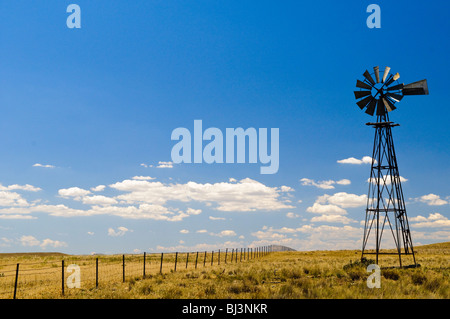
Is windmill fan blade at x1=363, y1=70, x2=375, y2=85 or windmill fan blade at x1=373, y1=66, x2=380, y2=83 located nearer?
windmill fan blade at x1=373, y1=66, x2=380, y2=83

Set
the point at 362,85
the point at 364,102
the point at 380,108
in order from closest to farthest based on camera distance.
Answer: the point at 380,108, the point at 364,102, the point at 362,85

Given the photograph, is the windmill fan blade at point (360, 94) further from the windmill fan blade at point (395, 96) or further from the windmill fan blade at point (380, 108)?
the windmill fan blade at point (395, 96)

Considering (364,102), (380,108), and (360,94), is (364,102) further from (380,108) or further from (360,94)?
(380,108)

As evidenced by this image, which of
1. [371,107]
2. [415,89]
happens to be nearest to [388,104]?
[371,107]

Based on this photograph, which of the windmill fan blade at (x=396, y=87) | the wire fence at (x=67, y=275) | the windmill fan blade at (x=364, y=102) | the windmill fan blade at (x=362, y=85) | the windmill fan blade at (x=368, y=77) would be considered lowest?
the wire fence at (x=67, y=275)

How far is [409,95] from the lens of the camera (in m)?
31.7

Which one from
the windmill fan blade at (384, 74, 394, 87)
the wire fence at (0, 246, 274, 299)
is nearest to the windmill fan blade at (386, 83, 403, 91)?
the windmill fan blade at (384, 74, 394, 87)

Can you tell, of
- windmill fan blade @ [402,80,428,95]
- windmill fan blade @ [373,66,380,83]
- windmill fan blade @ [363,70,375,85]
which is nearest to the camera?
windmill fan blade @ [402,80,428,95]

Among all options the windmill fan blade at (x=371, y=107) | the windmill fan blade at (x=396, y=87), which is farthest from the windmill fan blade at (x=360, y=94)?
the windmill fan blade at (x=396, y=87)

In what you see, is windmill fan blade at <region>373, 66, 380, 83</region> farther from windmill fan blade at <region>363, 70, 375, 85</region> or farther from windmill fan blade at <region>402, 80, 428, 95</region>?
windmill fan blade at <region>402, 80, 428, 95</region>
